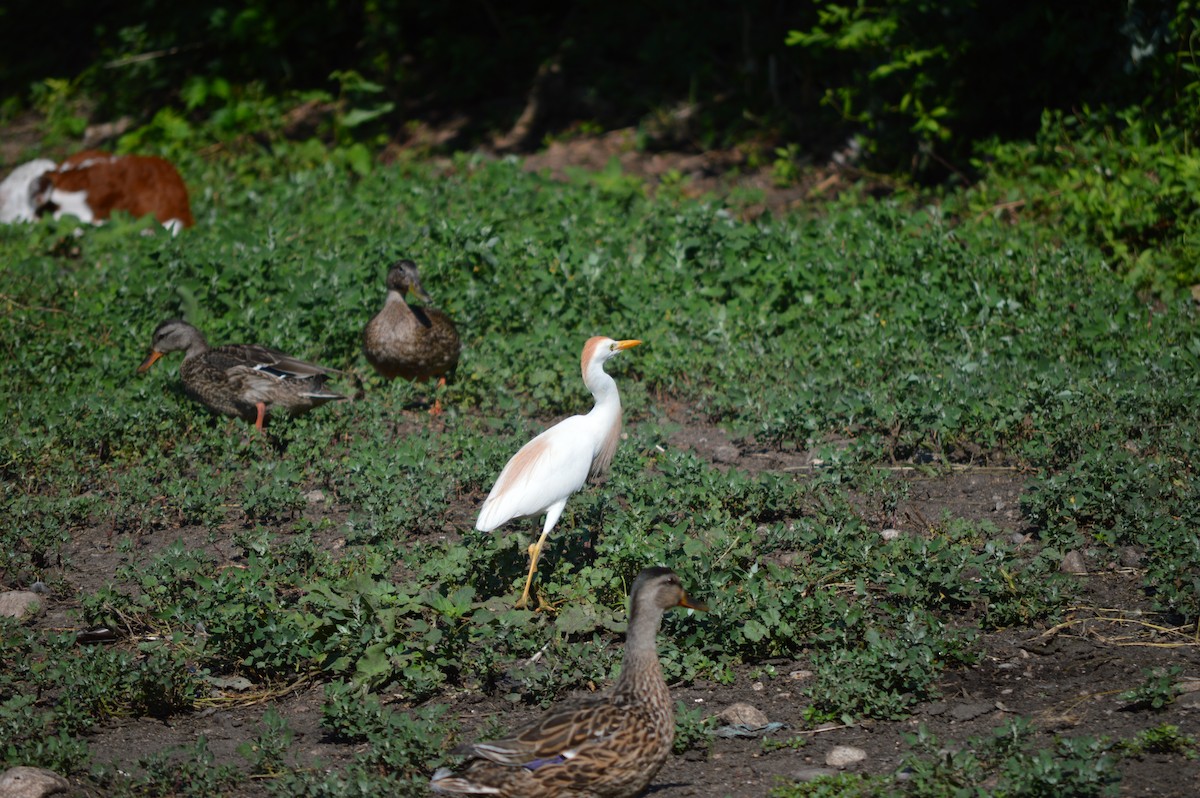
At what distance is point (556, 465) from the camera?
595cm

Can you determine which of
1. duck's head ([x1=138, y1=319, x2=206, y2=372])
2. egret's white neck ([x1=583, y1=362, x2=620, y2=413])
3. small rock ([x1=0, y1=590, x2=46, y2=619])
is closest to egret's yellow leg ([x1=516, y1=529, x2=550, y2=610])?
egret's white neck ([x1=583, y1=362, x2=620, y2=413])

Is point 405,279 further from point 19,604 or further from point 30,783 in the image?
point 30,783

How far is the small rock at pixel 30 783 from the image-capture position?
4.41m

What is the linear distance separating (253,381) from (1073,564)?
5.09 m

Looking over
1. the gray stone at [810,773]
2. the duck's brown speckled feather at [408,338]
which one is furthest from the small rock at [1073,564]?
the duck's brown speckled feather at [408,338]

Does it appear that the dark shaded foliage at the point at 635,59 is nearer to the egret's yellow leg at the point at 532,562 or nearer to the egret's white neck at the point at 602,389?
the egret's white neck at the point at 602,389

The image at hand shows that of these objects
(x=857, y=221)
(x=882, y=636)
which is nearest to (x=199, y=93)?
(x=857, y=221)

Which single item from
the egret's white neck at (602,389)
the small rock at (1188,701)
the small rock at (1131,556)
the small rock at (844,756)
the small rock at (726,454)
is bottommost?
the small rock at (1131,556)

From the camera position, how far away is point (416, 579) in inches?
233

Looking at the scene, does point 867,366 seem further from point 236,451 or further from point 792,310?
point 236,451

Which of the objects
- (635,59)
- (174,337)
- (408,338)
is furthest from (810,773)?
(635,59)

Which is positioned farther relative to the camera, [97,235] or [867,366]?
[97,235]

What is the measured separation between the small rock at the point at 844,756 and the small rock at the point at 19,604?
3.92m

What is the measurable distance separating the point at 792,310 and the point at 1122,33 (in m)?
3.93
